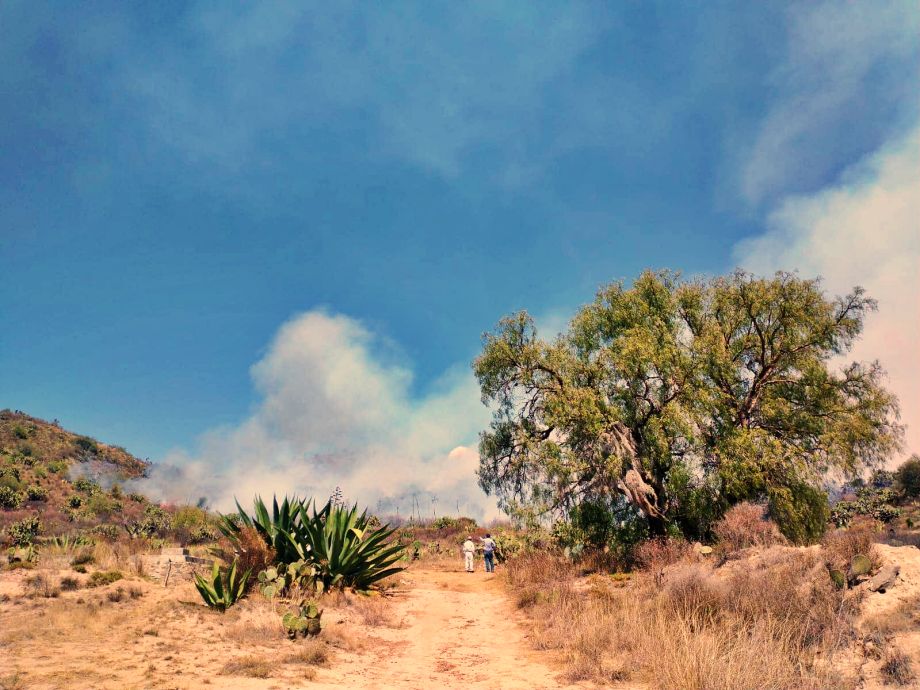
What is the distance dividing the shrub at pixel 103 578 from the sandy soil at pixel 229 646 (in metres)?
0.34

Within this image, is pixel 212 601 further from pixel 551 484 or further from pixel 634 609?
pixel 551 484

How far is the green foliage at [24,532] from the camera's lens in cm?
1959

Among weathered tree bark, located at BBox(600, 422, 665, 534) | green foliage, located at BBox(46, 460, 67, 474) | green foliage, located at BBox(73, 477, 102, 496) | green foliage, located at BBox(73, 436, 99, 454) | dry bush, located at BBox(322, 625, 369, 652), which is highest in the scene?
green foliage, located at BBox(73, 436, 99, 454)

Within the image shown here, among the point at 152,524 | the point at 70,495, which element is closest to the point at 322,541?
the point at 152,524

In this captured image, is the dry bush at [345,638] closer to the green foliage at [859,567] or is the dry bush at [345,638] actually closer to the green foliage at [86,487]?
the green foliage at [859,567]

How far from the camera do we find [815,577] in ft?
26.7

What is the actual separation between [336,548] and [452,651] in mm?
5002

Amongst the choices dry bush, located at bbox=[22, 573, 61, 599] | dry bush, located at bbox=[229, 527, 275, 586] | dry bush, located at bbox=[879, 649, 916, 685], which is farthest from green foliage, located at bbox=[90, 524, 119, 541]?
dry bush, located at bbox=[879, 649, 916, 685]

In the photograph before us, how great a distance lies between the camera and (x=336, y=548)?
13.2 meters

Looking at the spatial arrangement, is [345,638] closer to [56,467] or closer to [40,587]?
[40,587]

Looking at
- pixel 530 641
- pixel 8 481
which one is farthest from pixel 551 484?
pixel 8 481

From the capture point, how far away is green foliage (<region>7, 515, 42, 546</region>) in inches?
771

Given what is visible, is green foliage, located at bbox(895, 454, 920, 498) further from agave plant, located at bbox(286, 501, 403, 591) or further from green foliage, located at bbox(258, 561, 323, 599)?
green foliage, located at bbox(258, 561, 323, 599)

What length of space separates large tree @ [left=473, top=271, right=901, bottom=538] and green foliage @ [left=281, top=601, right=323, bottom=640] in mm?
8314
